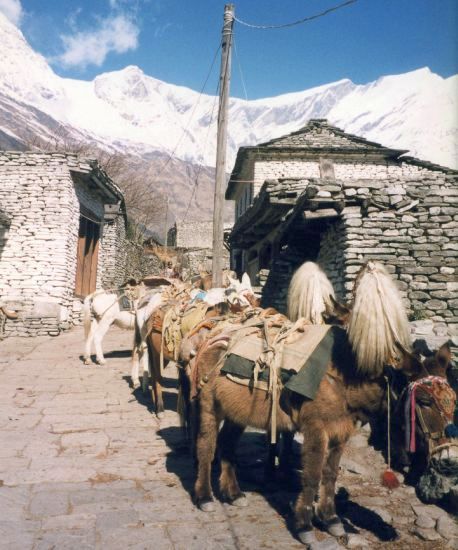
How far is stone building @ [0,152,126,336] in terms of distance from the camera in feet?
43.9

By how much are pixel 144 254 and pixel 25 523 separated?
24.0m

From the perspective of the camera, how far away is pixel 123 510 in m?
3.57

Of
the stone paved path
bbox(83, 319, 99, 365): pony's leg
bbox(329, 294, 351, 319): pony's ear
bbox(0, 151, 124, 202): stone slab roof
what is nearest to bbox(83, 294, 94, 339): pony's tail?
bbox(83, 319, 99, 365): pony's leg

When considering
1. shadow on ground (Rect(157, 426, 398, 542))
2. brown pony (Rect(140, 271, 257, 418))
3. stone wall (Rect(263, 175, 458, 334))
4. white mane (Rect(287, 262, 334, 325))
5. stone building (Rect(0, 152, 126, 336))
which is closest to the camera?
shadow on ground (Rect(157, 426, 398, 542))

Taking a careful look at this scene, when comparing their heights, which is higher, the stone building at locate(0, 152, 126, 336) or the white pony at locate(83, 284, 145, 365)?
the stone building at locate(0, 152, 126, 336)

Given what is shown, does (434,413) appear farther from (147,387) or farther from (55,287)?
(55,287)

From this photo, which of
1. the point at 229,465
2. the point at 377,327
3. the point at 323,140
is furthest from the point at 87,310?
the point at 323,140

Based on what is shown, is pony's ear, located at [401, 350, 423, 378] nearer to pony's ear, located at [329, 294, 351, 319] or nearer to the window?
pony's ear, located at [329, 294, 351, 319]

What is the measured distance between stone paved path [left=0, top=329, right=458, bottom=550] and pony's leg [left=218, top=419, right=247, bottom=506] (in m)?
0.13

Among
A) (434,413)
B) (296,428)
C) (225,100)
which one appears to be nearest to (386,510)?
(296,428)

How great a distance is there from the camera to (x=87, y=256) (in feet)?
56.7

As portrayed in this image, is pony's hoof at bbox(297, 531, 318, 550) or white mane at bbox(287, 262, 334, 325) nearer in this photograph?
pony's hoof at bbox(297, 531, 318, 550)

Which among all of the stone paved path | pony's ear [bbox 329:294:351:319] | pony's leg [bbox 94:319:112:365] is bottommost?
the stone paved path

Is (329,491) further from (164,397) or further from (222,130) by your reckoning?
(222,130)
